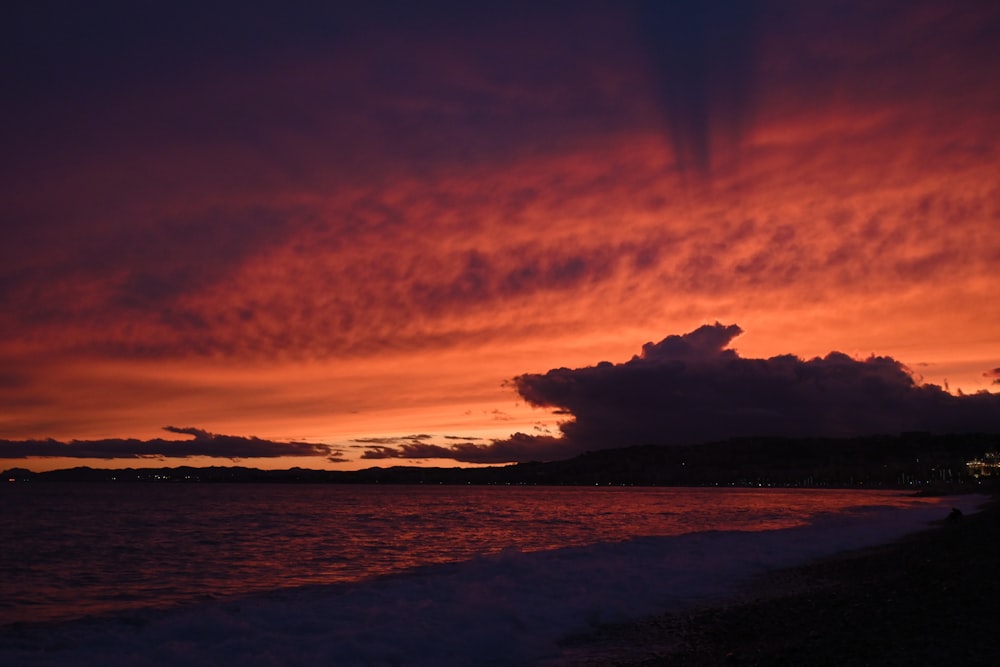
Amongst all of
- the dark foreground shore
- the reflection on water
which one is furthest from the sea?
the dark foreground shore

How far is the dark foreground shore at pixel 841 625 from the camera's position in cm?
1145

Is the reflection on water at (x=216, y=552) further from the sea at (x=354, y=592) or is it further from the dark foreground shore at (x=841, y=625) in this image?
the dark foreground shore at (x=841, y=625)

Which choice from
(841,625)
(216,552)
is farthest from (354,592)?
(216,552)

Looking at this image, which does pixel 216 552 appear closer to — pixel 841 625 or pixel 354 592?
pixel 354 592

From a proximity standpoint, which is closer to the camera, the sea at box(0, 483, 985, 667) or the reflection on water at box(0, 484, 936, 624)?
the sea at box(0, 483, 985, 667)

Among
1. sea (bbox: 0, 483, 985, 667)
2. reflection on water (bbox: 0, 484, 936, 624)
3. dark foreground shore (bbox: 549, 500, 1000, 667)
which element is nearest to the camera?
dark foreground shore (bbox: 549, 500, 1000, 667)

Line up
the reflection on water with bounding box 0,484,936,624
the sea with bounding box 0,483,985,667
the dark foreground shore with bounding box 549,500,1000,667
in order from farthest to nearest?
1. the reflection on water with bounding box 0,484,936,624
2. the sea with bounding box 0,483,985,667
3. the dark foreground shore with bounding box 549,500,1000,667

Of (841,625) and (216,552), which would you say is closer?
(841,625)

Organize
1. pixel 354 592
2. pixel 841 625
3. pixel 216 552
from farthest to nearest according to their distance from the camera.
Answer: pixel 216 552 < pixel 354 592 < pixel 841 625

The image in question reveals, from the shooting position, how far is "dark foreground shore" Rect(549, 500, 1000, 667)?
451 inches

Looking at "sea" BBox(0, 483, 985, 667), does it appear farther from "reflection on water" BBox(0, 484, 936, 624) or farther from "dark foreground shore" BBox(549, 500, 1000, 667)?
"dark foreground shore" BBox(549, 500, 1000, 667)

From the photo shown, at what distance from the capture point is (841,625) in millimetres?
14188

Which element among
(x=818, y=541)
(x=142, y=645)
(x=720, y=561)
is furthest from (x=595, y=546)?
(x=142, y=645)

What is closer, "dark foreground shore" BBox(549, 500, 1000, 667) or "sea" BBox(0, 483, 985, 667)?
"dark foreground shore" BBox(549, 500, 1000, 667)
